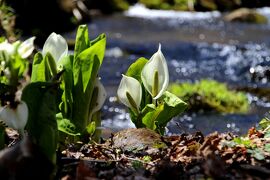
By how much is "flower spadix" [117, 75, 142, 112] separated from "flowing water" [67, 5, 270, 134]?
9.01ft

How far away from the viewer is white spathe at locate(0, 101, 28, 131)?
2083 millimetres

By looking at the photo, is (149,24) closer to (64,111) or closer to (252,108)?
(252,108)

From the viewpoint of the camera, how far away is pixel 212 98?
22.1ft

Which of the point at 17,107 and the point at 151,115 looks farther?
the point at 151,115

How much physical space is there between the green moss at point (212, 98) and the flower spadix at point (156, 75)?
373cm

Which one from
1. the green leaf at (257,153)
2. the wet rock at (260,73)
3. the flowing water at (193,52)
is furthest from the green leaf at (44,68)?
the wet rock at (260,73)

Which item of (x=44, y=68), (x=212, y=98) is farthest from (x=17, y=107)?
(x=212, y=98)

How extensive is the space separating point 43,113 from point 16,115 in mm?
114

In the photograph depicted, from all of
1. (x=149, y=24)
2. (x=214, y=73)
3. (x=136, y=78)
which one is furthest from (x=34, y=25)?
(x=136, y=78)

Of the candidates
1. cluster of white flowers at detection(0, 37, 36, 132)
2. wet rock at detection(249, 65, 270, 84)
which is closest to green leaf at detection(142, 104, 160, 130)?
cluster of white flowers at detection(0, 37, 36, 132)

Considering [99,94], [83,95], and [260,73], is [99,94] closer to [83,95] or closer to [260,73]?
[83,95]

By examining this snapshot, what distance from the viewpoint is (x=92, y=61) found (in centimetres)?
258

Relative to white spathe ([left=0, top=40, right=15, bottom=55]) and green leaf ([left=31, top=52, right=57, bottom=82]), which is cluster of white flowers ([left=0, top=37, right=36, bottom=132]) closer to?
white spathe ([left=0, top=40, right=15, bottom=55])

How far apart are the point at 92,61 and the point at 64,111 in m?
0.32
